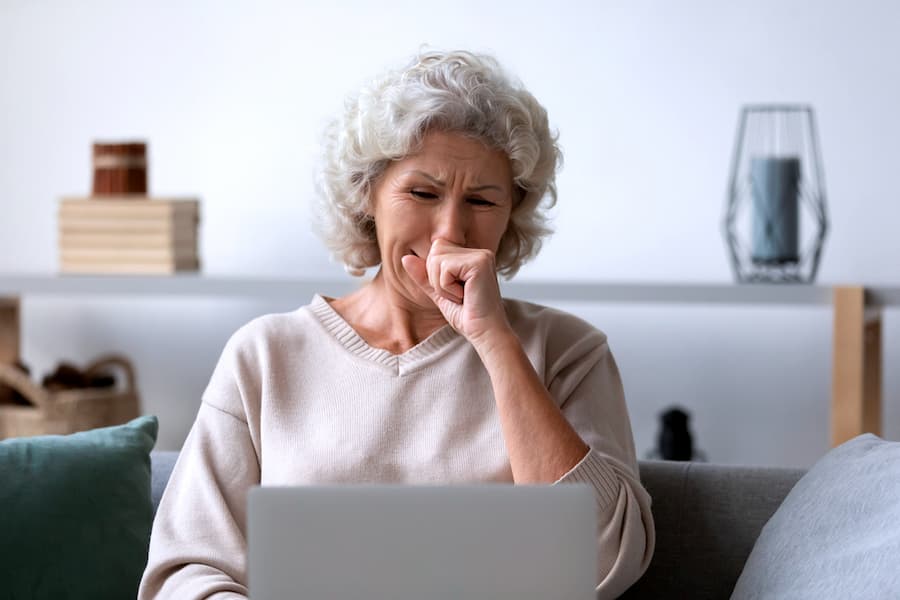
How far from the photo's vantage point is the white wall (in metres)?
3.09

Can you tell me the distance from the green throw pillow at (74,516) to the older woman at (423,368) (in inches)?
5.4

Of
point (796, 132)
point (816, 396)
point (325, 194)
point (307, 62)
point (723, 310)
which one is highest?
point (307, 62)

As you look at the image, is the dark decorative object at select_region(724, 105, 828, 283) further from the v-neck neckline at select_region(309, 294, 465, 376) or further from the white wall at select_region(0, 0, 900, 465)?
the v-neck neckline at select_region(309, 294, 465, 376)

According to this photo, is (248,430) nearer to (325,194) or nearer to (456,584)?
(325,194)

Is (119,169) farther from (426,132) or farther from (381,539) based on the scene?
(381,539)

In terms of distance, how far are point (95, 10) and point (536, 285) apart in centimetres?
161

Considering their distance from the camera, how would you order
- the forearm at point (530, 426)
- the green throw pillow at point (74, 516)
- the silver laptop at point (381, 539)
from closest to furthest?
the silver laptop at point (381, 539)
the forearm at point (530, 426)
the green throw pillow at point (74, 516)

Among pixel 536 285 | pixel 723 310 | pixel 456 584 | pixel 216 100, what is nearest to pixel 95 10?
pixel 216 100

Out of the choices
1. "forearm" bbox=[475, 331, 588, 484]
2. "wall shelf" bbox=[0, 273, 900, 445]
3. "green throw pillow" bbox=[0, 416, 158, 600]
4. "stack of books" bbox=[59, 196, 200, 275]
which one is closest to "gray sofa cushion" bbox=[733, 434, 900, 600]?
"forearm" bbox=[475, 331, 588, 484]

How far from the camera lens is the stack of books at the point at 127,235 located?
10.4ft

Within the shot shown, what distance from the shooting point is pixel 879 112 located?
305 centimetres

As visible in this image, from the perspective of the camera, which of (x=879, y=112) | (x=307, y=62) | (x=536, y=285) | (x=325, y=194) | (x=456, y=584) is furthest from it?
(x=307, y=62)

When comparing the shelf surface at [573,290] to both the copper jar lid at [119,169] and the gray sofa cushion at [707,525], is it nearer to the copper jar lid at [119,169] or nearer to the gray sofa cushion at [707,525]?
the copper jar lid at [119,169]

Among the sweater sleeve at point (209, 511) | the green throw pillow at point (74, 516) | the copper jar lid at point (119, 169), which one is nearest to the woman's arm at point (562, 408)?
the sweater sleeve at point (209, 511)
